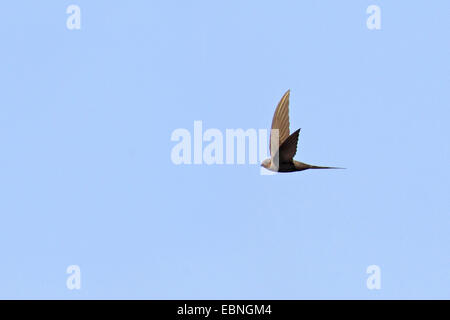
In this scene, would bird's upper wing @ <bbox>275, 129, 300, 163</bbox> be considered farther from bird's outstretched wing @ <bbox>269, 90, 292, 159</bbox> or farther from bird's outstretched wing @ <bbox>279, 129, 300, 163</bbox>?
bird's outstretched wing @ <bbox>269, 90, 292, 159</bbox>

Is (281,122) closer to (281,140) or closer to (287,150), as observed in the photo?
(281,140)

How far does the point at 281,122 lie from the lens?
43.4 feet

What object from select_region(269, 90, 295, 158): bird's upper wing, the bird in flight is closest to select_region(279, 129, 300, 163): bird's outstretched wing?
the bird in flight

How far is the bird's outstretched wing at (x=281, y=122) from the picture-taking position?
1319cm

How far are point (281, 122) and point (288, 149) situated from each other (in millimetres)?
506

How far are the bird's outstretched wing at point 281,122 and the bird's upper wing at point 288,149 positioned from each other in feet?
0.38

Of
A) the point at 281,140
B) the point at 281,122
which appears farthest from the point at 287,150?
the point at 281,122

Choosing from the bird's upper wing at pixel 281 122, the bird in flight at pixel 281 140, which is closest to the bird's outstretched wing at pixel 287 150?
the bird in flight at pixel 281 140

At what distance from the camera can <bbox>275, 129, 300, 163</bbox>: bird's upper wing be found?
42.2ft

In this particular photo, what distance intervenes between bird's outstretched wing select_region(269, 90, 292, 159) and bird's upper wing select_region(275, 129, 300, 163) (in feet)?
0.38
